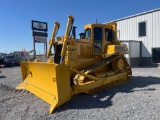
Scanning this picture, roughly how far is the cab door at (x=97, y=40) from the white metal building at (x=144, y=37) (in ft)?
37.3

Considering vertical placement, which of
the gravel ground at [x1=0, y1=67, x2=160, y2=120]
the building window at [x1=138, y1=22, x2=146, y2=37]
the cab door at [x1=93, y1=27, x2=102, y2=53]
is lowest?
the gravel ground at [x1=0, y1=67, x2=160, y2=120]

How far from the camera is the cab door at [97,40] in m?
10.1

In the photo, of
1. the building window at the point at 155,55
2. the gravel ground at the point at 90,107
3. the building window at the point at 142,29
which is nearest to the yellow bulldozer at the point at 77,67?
the gravel ground at the point at 90,107

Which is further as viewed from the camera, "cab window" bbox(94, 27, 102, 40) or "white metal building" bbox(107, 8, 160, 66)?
"white metal building" bbox(107, 8, 160, 66)

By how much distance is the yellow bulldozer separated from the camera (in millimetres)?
6871

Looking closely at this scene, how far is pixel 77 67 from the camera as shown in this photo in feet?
30.1

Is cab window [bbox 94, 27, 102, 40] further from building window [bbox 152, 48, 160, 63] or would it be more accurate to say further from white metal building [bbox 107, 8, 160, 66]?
building window [bbox 152, 48, 160, 63]

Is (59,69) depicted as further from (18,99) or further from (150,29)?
(150,29)

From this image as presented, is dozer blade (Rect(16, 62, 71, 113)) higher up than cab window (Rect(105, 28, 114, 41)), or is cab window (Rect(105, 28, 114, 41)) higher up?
cab window (Rect(105, 28, 114, 41))

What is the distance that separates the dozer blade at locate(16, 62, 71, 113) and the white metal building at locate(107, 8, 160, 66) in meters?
14.4

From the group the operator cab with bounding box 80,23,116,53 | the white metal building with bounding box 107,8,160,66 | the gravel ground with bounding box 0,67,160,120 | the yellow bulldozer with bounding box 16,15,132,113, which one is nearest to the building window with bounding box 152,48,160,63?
the white metal building with bounding box 107,8,160,66

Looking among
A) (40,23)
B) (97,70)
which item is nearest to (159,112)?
(97,70)

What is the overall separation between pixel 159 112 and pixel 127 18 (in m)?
18.9

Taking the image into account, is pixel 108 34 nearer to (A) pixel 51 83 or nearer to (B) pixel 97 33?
(B) pixel 97 33
